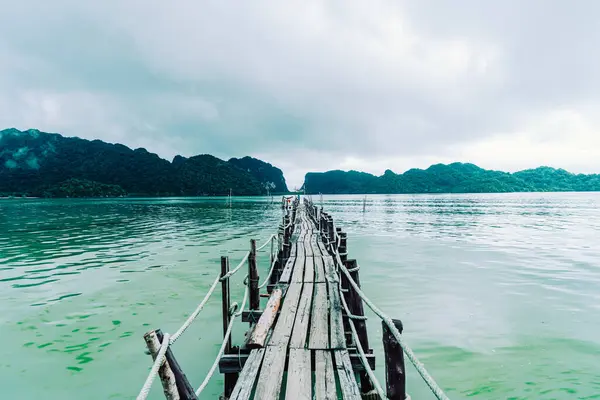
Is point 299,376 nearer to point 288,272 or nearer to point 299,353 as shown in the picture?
point 299,353

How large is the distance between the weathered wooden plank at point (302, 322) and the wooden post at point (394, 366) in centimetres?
200

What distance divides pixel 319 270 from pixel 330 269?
0.35 m

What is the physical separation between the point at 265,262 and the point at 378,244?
936 centimetres

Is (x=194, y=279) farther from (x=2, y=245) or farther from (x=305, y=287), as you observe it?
(x=2, y=245)

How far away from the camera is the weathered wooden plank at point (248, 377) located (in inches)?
136

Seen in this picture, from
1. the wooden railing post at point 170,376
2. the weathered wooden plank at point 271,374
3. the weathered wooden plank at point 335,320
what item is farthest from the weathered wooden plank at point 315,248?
the wooden railing post at point 170,376

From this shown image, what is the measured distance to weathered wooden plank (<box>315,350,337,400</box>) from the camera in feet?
11.5

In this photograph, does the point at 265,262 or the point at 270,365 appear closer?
the point at 270,365

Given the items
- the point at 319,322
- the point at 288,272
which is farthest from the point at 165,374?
the point at 288,272

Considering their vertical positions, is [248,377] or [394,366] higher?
[394,366]

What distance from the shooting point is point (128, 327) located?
844cm

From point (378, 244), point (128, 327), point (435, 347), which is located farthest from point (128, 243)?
point (435, 347)

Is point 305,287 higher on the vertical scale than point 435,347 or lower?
higher

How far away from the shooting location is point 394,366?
9.43ft
